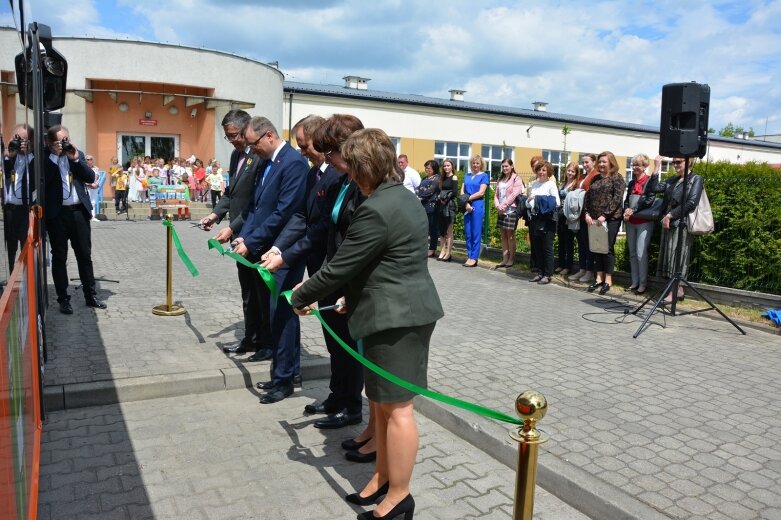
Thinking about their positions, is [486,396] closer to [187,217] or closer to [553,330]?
[553,330]

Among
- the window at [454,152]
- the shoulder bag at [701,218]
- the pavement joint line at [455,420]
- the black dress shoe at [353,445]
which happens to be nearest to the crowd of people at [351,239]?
the black dress shoe at [353,445]

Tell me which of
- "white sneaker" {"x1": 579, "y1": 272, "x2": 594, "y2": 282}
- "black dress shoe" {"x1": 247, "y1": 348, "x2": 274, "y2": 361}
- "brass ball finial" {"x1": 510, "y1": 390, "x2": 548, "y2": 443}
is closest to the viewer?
"brass ball finial" {"x1": 510, "y1": 390, "x2": 548, "y2": 443}

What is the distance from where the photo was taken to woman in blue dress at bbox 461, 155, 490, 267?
13.2m

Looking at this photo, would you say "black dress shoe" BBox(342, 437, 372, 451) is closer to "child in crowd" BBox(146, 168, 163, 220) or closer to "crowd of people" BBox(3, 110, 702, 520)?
"crowd of people" BBox(3, 110, 702, 520)

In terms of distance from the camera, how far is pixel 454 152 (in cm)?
4050

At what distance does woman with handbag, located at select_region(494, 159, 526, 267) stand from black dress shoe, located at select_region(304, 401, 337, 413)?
765 centimetres

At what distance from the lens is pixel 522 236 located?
50.2 ft

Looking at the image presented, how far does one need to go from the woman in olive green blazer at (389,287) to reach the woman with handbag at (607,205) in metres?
7.15

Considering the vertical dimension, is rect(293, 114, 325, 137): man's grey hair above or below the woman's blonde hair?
above

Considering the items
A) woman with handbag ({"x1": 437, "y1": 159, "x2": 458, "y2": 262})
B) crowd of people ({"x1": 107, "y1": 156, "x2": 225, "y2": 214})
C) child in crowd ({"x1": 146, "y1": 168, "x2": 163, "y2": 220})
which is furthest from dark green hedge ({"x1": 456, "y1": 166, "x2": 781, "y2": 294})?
child in crowd ({"x1": 146, "y1": 168, "x2": 163, "y2": 220})

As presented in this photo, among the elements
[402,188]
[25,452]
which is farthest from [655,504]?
[25,452]

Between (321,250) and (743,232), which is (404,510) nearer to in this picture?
(321,250)

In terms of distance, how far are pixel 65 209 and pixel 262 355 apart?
3.49 metres

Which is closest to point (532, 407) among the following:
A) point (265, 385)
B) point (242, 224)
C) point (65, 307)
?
point (265, 385)
